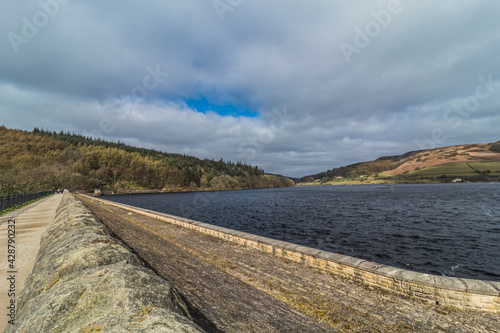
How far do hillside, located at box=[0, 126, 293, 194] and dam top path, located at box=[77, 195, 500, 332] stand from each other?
231 ft

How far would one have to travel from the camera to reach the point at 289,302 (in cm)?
502

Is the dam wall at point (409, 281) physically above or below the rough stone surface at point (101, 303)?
below

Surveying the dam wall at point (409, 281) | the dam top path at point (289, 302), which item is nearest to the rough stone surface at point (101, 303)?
the dam top path at point (289, 302)

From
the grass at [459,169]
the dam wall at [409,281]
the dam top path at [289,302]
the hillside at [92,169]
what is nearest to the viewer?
the dam top path at [289,302]

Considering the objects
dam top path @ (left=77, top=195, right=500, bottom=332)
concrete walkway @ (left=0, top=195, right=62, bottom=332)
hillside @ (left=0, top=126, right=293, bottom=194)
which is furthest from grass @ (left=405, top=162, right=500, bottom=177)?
concrete walkway @ (left=0, top=195, right=62, bottom=332)

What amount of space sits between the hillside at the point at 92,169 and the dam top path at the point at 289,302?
231 feet

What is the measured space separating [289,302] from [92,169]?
449ft

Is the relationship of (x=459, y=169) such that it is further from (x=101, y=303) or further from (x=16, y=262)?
(x=16, y=262)

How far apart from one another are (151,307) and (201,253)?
666 centimetres

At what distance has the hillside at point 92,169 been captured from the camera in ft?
245

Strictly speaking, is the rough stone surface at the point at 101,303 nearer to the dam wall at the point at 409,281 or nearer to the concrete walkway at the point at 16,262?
the concrete walkway at the point at 16,262

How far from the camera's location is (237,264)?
7449 mm

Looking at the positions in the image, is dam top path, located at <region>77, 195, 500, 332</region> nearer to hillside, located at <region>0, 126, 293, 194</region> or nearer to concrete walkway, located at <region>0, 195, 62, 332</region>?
concrete walkway, located at <region>0, 195, 62, 332</region>

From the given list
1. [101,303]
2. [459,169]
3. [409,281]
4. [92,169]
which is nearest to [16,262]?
[101,303]
